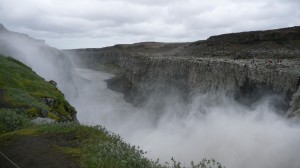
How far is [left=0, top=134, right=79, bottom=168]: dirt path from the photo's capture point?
40.5ft

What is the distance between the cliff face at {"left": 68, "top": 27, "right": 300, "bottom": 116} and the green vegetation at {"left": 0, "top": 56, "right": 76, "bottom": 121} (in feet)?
50.3

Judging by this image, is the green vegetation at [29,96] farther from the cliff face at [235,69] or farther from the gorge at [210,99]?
the cliff face at [235,69]

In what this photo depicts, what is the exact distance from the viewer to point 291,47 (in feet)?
146

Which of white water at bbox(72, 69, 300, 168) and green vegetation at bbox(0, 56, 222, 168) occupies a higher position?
green vegetation at bbox(0, 56, 222, 168)

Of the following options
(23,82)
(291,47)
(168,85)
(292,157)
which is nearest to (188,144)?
(292,157)

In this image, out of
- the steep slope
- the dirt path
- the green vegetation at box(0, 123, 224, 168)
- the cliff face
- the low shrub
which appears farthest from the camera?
the steep slope

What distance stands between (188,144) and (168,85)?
82.6 ft

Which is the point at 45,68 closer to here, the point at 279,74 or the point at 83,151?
the point at 279,74

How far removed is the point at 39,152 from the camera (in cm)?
1348

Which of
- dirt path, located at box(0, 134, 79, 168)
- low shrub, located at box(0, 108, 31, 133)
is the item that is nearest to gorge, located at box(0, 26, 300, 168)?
low shrub, located at box(0, 108, 31, 133)

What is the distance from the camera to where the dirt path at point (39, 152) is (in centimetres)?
1234

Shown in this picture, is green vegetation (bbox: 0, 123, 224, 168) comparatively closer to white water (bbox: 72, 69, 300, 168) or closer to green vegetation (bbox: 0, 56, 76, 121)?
white water (bbox: 72, 69, 300, 168)

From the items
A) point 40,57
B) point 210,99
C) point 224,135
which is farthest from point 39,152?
point 40,57

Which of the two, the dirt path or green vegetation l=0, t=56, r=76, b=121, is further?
green vegetation l=0, t=56, r=76, b=121
